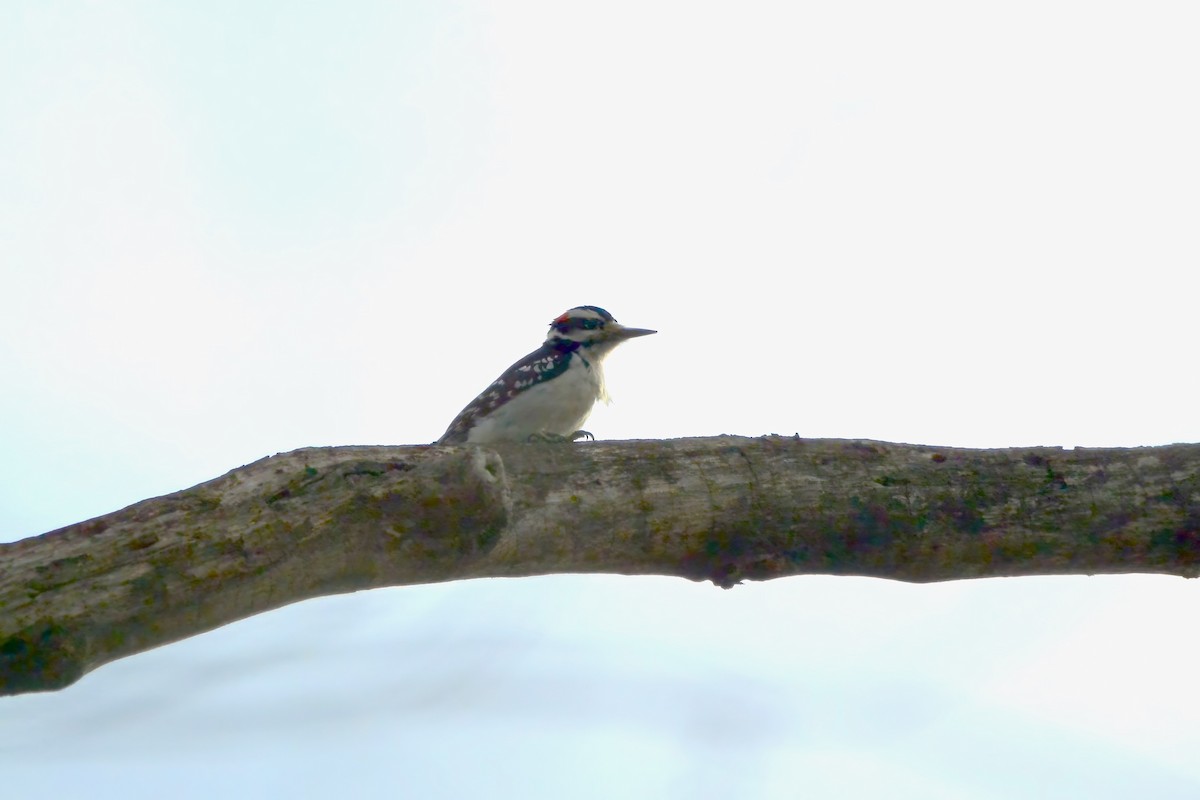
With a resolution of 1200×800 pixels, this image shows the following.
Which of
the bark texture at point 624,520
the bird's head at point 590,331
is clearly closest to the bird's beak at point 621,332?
the bird's head at point 590,331

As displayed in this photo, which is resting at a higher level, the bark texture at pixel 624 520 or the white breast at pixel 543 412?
the white breast at pixel 543 412

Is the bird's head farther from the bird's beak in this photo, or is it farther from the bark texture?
the bark texture

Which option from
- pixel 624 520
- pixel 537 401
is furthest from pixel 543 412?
pixel 624 520

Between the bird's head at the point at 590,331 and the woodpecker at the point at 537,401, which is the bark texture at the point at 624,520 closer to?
the woodpecker at the point at 537,401

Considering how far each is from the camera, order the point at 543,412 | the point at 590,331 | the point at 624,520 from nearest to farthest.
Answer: the point at 624,520 → the point at 543,412 → the point at 590,331

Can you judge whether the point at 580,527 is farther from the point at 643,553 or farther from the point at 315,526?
the point at 315,526

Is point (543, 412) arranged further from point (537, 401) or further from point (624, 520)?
point (624, 520)

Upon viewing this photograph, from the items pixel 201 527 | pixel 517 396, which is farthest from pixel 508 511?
pixel 517 396
